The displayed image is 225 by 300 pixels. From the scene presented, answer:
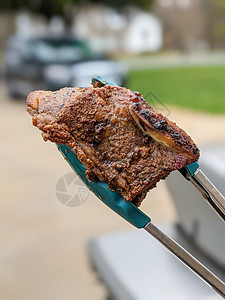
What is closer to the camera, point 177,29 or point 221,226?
point 221,226

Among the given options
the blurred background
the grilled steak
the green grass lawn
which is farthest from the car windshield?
the grilled steak

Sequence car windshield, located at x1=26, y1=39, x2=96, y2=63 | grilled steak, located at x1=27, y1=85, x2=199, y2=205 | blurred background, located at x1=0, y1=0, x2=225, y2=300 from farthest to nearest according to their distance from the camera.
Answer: car windshield, located at x1=26, y1=39, x2=96, y2=63 < blurred background, located at x1=0, y1=0, x2=225, y2=300 < grilled steak, located at x1=27, y1=85, x2=199, y2=205

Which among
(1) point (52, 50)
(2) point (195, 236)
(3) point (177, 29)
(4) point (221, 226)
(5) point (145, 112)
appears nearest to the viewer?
(5) point (145, 112)

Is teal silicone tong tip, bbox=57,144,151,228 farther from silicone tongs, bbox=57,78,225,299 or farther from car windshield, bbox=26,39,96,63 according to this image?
car windshield, bbox=26,39,96,63

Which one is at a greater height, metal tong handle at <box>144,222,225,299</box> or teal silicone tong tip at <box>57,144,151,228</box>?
teal silicone tong tip at <box>57,144,151,228</box>

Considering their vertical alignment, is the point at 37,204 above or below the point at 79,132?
below

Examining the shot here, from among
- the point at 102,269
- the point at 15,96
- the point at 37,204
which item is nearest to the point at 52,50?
the point at 15,96

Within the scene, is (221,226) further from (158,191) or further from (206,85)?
(206,85)

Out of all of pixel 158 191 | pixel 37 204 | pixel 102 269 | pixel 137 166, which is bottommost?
pixel 37 204
